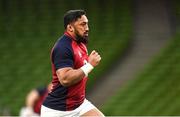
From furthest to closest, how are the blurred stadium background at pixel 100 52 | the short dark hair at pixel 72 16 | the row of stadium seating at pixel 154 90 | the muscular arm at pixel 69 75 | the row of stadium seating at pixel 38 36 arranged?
the row of stadium seating at pixel 38 36
the blurred stadium background at pixel 100 52
the row of stadium seating at pixel 154 90
the short dark hair at pixel 72 16
the muscular arm at pixel 69 75

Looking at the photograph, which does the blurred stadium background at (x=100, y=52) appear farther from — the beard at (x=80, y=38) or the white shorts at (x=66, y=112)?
the beard at (x=80, y=38)

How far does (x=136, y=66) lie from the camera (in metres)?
13.8

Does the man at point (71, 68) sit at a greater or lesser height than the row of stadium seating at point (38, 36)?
greater

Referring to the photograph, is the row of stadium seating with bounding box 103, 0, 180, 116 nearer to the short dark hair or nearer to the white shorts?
the white shorts

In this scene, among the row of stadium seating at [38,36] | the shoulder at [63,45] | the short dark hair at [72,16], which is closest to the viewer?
the shoulder at [63,45]

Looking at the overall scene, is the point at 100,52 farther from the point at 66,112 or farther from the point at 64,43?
the point at 64,43

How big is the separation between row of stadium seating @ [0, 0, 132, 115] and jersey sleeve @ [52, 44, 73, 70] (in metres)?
7.75

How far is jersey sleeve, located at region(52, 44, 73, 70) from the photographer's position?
6012 millimetres

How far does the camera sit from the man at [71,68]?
19.7ft

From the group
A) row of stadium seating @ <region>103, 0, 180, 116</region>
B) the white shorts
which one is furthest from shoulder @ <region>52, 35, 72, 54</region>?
row of stadium seating @ <region>103, 0, 180, 116</region>

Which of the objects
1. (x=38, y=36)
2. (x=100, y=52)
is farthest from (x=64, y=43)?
(x=38, y=36)

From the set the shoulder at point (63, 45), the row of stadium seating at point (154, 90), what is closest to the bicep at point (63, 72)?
the shoulder at point (63, 45)

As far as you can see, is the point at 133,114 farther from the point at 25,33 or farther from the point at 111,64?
the point at 25,33

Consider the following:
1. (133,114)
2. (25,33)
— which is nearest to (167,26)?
(133,114)
